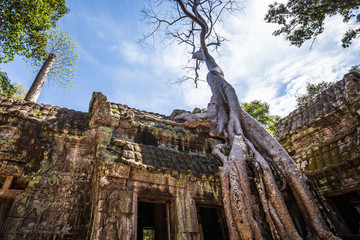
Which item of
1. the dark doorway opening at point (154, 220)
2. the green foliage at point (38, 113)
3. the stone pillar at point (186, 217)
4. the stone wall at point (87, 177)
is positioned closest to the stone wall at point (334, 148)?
the stone wall at point (87, 177)

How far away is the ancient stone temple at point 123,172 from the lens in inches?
129

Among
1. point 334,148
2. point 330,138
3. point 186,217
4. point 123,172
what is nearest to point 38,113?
point 123,172

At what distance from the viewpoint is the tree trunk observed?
24.9 feet

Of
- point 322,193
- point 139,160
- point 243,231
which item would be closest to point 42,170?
point 139,160

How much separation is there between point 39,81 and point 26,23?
6.97 ft

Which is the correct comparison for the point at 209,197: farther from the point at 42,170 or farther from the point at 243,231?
the point at 42,170

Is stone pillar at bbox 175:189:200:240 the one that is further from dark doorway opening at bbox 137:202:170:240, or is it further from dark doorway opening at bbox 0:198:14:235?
dark doorway opening at bbox 0:198:14:235

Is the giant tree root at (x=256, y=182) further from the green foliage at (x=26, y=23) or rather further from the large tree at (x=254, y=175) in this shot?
the green foliage at (x=26, y=23)

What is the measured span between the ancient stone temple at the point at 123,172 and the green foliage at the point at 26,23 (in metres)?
4.21

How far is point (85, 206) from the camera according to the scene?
364 centimetres

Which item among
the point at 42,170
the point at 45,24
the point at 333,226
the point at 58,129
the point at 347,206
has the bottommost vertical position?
the point at 333,226

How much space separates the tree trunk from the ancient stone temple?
153 inches

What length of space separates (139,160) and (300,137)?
16.9ft

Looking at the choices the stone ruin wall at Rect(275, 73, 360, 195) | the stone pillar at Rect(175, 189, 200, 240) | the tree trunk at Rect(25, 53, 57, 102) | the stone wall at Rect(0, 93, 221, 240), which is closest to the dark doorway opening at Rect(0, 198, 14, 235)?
the stone wall at Rect(0, 93, 221, 240)
